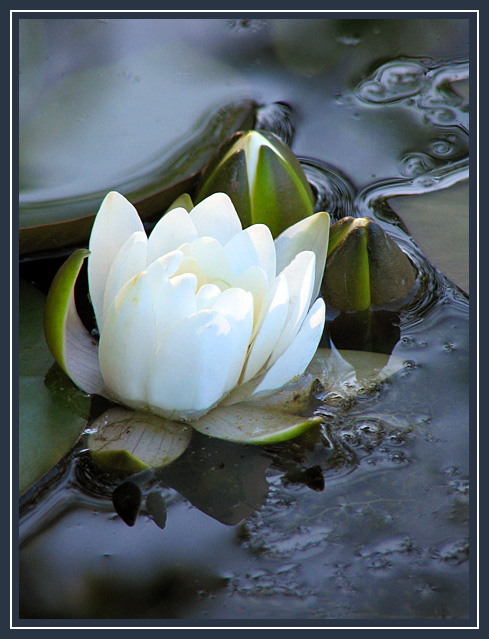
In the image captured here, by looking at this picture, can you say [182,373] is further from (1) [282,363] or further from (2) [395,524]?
(2) [395,524]

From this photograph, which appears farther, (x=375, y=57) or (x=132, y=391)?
(x=375, y=57)

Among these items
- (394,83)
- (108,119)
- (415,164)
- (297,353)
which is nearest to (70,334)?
(297,353)

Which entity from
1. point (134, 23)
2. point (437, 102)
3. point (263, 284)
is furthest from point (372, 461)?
point (134, 23)

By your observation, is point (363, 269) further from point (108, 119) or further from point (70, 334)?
point (108, 119)

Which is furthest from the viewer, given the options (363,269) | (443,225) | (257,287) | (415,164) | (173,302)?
(415,164)

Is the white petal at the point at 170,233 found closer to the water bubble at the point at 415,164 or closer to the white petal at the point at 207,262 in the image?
the white petal at the point at 207,262

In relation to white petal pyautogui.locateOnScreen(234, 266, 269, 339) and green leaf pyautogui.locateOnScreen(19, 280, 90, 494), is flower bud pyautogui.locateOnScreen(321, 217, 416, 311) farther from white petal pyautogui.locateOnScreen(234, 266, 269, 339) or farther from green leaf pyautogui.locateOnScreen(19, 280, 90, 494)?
green leaf pyautogui.locateOnScreen(19, 280, 90, 494)
